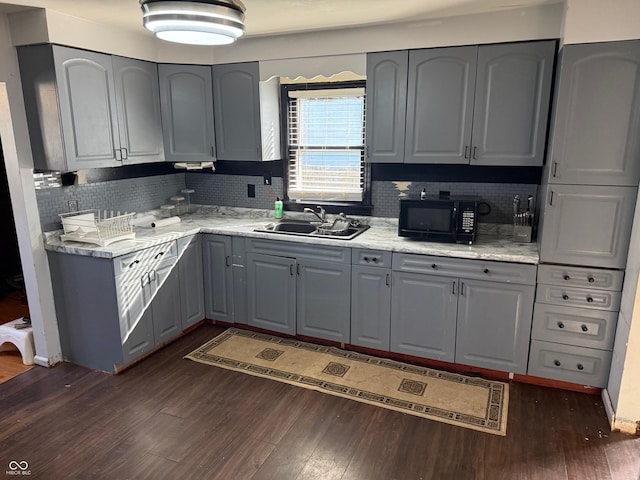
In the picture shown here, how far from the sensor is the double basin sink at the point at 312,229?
3.37 metres

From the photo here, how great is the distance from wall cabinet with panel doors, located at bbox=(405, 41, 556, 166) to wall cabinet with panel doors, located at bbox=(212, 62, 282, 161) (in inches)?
46.0

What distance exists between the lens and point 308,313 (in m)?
3.41

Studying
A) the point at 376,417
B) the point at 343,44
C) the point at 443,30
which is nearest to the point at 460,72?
the point at 443,30

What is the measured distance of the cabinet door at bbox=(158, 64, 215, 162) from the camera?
3.59m

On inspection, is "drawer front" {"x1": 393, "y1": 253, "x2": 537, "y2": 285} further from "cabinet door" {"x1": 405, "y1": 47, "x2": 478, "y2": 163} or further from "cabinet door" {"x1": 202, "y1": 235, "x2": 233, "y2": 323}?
"cabinet door" {"x1": 202, "y1": 235, "x2": 233, "y2": 323}

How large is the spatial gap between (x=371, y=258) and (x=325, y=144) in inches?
47.1

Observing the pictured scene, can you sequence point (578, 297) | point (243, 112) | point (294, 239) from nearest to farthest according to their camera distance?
point (578, 297)
point (294, 239)
point (243, 112)

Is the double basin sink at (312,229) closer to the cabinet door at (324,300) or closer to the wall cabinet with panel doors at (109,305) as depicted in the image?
the cabinet door at (324,300)

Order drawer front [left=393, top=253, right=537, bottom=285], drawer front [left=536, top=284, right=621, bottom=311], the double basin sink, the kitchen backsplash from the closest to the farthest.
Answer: drawer front [left=536, top=284, right=621, bottom=311] < drawer front [left=393, top=253, right=537, bottom=285] < the kitchen backsplash < the double basin sink

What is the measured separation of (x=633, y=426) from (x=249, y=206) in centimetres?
316

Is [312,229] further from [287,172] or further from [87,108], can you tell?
[87,108]

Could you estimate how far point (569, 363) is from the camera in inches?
110

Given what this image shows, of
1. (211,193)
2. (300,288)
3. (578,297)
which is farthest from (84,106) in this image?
→ (578,297)

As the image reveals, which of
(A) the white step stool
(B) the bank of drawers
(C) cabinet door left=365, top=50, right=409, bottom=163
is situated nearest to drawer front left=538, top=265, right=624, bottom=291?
(B) the bank of drawers
